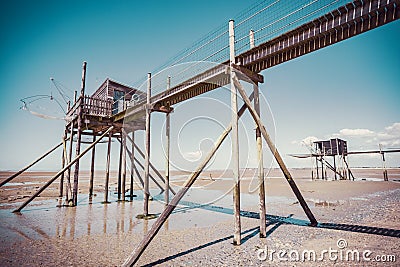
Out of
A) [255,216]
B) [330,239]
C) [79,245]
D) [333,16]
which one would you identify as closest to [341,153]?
[255,216]

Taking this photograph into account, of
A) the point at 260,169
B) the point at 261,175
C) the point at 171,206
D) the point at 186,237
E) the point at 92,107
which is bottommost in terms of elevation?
the point at 186,237

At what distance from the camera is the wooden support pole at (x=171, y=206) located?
5605 millimetres

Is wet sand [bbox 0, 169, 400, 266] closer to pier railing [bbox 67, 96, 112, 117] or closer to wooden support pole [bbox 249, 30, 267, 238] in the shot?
wooden support pole [bbox 249, 30, 267, 238]

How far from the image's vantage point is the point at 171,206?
6223mm

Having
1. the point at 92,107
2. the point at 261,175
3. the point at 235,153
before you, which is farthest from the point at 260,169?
the point at 92,107

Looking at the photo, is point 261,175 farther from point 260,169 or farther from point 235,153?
point 235,153

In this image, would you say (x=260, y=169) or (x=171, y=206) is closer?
(x=171, y=206)

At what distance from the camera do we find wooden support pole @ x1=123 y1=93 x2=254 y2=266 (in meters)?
5.61

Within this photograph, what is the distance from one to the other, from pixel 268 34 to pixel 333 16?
5.83 ft

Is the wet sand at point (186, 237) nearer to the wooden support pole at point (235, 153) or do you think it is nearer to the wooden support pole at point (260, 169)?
the wooden support pole at point (260, 169)

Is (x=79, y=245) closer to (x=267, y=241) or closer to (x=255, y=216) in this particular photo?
(x=267, y=241)

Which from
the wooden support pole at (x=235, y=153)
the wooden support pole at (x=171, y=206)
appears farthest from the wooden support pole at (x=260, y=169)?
the wooden support pole at (x=235, y=153)

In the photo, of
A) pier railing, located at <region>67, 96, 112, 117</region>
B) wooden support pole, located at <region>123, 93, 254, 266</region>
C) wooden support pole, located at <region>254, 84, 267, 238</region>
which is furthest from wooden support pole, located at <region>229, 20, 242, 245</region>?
pier railing, located at <region>67, 96, 112, 117</region>

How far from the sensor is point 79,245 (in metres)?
7.32
